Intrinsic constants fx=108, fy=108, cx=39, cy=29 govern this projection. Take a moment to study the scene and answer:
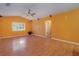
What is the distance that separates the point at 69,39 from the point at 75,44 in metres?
0.45

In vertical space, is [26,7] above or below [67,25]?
above

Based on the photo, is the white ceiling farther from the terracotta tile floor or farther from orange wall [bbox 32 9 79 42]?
the terracotta tile floor

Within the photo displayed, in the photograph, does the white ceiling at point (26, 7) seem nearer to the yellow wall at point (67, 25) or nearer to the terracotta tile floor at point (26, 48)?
the yellow wall at point (67, 25)

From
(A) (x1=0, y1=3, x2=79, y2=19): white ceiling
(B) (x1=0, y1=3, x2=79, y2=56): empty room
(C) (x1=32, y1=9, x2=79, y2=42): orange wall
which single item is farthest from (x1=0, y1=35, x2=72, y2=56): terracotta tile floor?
(A) (x1=0, y1=3, x2=79, y2=19): white ceiling

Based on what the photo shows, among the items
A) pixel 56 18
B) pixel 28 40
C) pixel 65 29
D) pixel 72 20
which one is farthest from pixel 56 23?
pixel 28 40

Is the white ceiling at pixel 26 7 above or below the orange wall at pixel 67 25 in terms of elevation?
above

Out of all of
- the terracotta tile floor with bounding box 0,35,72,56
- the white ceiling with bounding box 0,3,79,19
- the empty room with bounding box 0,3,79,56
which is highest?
the white ceiling with bounding box 0,3,79,19

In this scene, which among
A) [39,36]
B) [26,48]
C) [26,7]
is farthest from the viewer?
[39,36]

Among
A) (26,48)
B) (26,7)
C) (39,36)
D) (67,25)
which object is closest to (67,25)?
(67,25)

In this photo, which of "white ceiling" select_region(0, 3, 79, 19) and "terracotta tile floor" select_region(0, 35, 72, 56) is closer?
"white ceiling" select_region(0, 3, 79, 19)

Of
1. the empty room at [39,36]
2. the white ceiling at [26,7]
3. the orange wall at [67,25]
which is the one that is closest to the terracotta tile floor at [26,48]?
the empty room at [39,36]

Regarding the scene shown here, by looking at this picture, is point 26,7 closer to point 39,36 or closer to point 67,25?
point 67,25

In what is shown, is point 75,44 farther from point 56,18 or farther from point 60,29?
point 56,18

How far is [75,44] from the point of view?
3.49m
